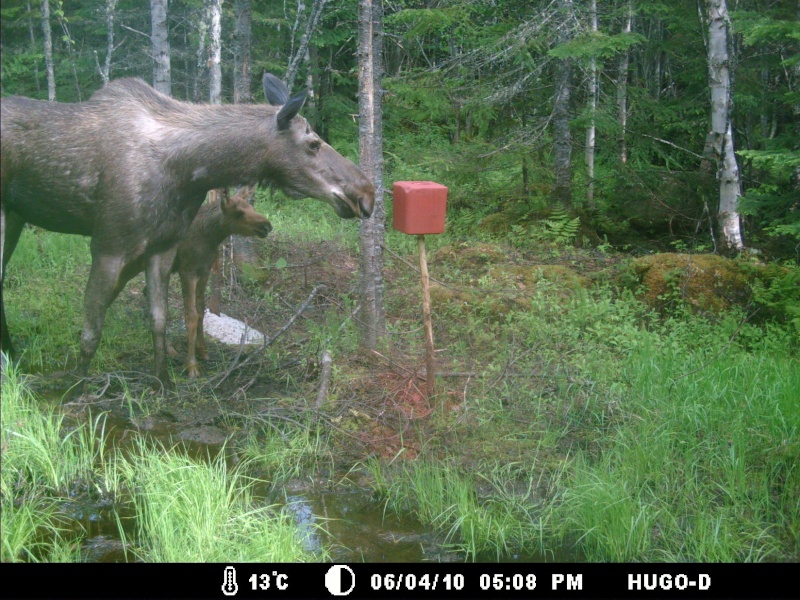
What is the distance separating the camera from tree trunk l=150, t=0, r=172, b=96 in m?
8.82

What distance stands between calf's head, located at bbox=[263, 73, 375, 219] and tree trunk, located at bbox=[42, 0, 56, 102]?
2282 mm

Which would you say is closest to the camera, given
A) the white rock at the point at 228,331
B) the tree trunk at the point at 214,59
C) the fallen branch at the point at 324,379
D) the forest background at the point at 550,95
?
the fallen branch at the point at 324,379

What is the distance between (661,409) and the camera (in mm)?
6312

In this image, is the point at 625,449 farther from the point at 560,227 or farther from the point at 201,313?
the point at 560,227

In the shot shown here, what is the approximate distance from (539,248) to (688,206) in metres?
2.61

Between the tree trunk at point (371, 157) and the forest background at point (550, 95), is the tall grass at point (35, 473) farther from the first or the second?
the forest background at point (550, 95)

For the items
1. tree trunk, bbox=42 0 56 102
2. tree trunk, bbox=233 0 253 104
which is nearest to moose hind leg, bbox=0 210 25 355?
tree trunk, bbox=42 0 56 102

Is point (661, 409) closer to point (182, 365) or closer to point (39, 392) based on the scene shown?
point (182, 365)
